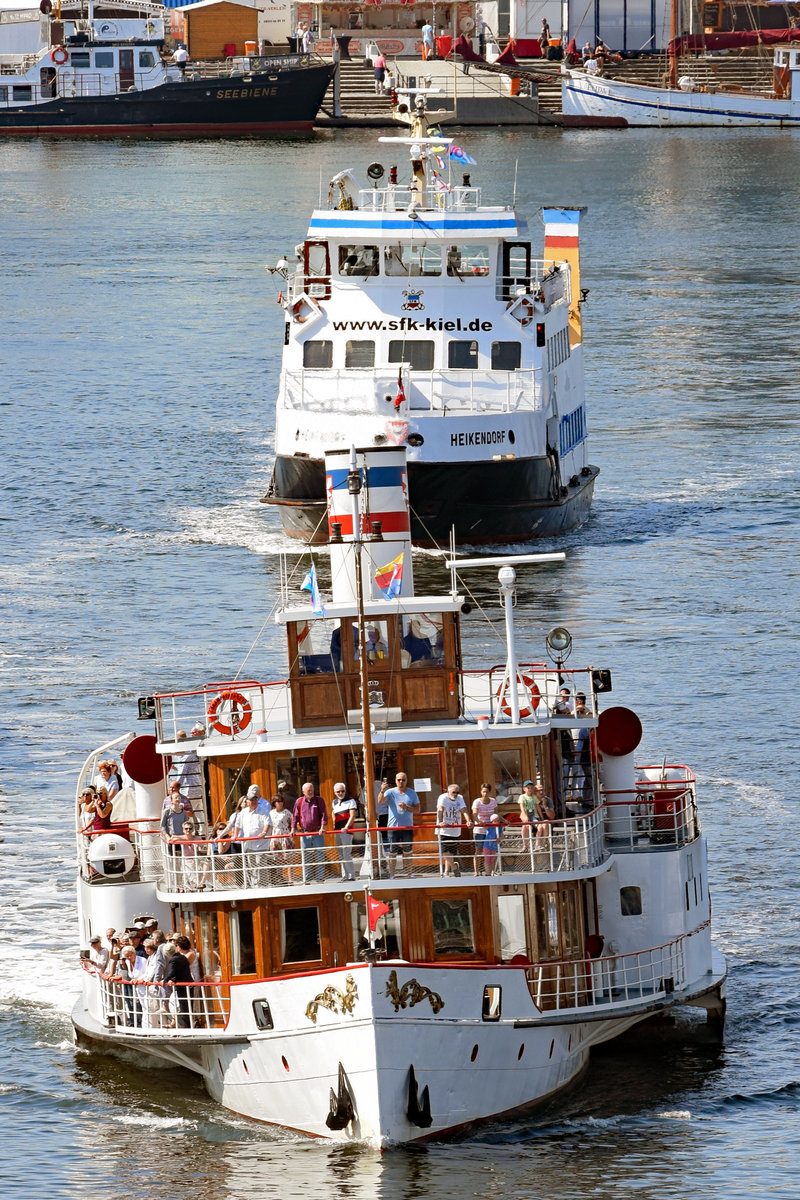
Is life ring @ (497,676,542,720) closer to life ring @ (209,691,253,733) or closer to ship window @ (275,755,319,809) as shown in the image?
ship window @ (275,755,319,809)

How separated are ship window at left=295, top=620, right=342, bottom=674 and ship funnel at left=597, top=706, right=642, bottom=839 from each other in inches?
154

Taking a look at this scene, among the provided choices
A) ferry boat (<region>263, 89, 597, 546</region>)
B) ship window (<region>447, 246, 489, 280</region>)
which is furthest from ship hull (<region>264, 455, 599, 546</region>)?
ship window (<region>447, 246, 489, 280</region>)

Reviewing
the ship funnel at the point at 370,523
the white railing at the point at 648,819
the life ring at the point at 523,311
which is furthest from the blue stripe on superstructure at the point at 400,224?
the white railing at the point at 648,819

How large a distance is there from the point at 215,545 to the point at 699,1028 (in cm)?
3254

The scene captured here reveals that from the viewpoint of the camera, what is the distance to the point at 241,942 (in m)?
29.3

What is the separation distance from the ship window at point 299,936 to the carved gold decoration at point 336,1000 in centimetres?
134

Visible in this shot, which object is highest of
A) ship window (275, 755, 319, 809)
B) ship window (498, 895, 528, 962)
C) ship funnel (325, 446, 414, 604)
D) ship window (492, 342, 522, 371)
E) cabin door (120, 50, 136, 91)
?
cabin door (120, 50, 136, 91)

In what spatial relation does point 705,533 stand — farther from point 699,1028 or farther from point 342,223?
point 699,1028

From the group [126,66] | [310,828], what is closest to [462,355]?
[310,828]

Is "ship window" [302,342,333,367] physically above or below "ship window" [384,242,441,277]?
below

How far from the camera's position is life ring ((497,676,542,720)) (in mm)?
30766

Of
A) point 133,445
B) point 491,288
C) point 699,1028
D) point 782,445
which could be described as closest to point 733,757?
point 699,1028

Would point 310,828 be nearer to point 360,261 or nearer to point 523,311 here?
point 523,311

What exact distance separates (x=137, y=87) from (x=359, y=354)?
447ft
